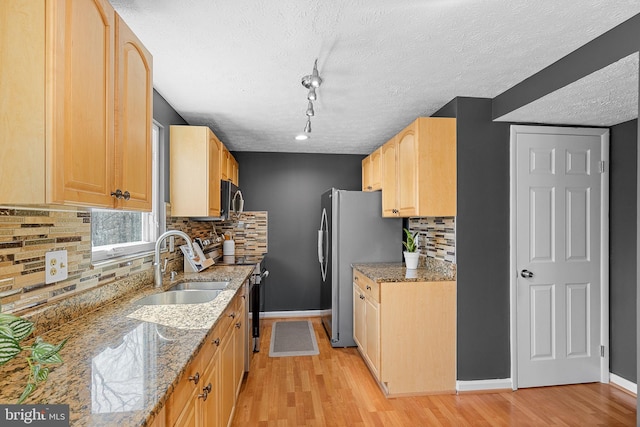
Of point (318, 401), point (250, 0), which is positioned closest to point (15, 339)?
point (250, 0)

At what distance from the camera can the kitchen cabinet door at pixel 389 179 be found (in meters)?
3.19

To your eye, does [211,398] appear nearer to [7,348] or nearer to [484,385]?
[7,348]

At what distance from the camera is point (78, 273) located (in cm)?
160

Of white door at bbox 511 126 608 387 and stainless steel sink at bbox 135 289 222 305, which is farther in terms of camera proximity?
white door at bbox 511 126 608 387

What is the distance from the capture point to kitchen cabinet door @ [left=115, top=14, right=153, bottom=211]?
4.41 ft

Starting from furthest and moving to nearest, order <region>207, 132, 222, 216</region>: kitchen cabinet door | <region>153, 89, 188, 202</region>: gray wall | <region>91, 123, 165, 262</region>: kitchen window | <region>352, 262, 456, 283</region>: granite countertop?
<region>207, 132, 222, 216</region>: kitchen cabinet door, <region>352, 262, 456, 283</region>: granite countertop, <region>153, 89, 188, 202</region>: gray wall, <region>91, 123, 165, 262</region>: kitchen window

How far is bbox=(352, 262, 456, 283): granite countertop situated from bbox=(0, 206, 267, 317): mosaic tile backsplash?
70.0 inches

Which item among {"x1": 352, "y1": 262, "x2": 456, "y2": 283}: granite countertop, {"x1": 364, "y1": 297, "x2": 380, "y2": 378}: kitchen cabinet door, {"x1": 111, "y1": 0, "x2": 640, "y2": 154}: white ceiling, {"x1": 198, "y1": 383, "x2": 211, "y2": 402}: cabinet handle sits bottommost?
{"x1": 364, "y1": 297, "x2": 380, "y2": 378}: kitchen cabinet door

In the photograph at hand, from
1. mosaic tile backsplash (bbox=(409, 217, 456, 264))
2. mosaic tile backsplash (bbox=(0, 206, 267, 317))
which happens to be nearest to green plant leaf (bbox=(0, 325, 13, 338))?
mosaic tile backsplash (bbox=(0, 206, 267, 317))

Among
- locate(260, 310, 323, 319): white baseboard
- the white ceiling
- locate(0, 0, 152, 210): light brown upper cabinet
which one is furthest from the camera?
locate(260, 310, 323, 319): white baseboard

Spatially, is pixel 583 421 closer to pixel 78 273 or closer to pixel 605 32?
pixel 605 32

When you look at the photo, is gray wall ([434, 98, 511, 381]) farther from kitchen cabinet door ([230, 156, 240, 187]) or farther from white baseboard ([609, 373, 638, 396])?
kitchen cabinet door ([230, 156, 240, 187])

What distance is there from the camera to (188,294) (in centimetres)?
233

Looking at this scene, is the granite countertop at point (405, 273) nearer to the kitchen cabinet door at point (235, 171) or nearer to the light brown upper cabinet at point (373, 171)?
the light brown upper cabinet at point (373, 171)
